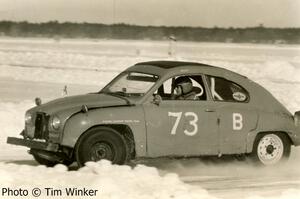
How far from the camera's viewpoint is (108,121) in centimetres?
805

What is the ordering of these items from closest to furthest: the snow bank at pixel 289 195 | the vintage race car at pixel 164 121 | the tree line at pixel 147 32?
the snow bank at pixel 289 195
the vintage race car at pixel 164 121
the tree line at pixel 147 32

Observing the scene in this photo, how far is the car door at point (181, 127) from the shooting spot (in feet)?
27.2

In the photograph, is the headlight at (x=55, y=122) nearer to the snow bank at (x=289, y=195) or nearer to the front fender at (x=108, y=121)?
the front fender at (x=108, y=121)

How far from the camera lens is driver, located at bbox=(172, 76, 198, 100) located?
8.73 meters

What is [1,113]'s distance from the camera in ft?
41.3

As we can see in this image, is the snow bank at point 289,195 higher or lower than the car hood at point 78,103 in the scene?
lower

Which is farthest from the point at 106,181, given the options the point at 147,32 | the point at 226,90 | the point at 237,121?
the point at 147,32

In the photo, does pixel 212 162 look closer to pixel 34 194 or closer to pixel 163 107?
pixel 163 107

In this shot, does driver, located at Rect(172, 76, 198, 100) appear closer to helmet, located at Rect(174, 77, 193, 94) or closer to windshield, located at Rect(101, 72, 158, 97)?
helmet, located at Rect(174, 77, 193, 94)

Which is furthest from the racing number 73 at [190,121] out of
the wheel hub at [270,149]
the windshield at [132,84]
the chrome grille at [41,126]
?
the chrome grille at [41,126]

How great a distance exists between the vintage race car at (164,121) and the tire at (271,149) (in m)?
0.01

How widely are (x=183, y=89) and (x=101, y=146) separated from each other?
150 cm

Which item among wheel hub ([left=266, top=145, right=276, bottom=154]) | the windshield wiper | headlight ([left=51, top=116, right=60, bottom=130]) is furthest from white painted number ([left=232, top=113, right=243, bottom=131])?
headlight ([left=51, top=116, right=60, bottom=130])

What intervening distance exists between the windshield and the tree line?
39.3m
